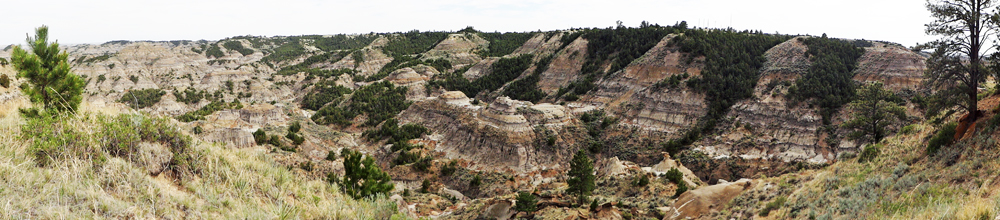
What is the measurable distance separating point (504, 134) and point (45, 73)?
35.4 meters

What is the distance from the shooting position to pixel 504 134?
45.1 metres

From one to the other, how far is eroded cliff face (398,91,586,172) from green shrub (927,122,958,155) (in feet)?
96.3

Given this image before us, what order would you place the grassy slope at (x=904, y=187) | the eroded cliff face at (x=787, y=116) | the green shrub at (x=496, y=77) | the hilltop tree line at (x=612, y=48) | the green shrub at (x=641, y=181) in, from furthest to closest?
the green shrub at (x=496, y=77)
the hilltop tree line at (x=612, y=48)
the eroded cliff face at (x=787, y=116)
the green shrub at (x=641, y=181)
the grassy slope at (x=904, y=187)

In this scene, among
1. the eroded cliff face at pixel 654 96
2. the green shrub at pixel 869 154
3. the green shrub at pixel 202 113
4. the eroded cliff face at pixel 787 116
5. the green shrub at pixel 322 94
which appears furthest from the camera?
the green shrub at pixel 322 94

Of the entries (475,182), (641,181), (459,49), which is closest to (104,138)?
(641,181)

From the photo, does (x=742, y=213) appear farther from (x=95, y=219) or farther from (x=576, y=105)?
(x=576, y=105)

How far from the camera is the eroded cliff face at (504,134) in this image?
143 ft

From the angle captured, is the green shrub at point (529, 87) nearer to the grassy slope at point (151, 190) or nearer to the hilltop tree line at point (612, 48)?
the hilltop tree line at point (612, 48)

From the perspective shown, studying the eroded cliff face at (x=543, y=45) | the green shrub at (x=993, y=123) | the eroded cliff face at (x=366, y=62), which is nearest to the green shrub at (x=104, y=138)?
the green shrub at (x=993, y=123)

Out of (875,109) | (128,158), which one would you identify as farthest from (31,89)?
(875,109)

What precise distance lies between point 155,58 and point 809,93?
143m

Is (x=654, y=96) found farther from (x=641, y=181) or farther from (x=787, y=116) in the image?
(x=641, y=181)

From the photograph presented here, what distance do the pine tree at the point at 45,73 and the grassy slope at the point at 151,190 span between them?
5.50 ft

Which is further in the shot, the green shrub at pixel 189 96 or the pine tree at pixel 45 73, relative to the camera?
the green shrub at pixel 189 96
